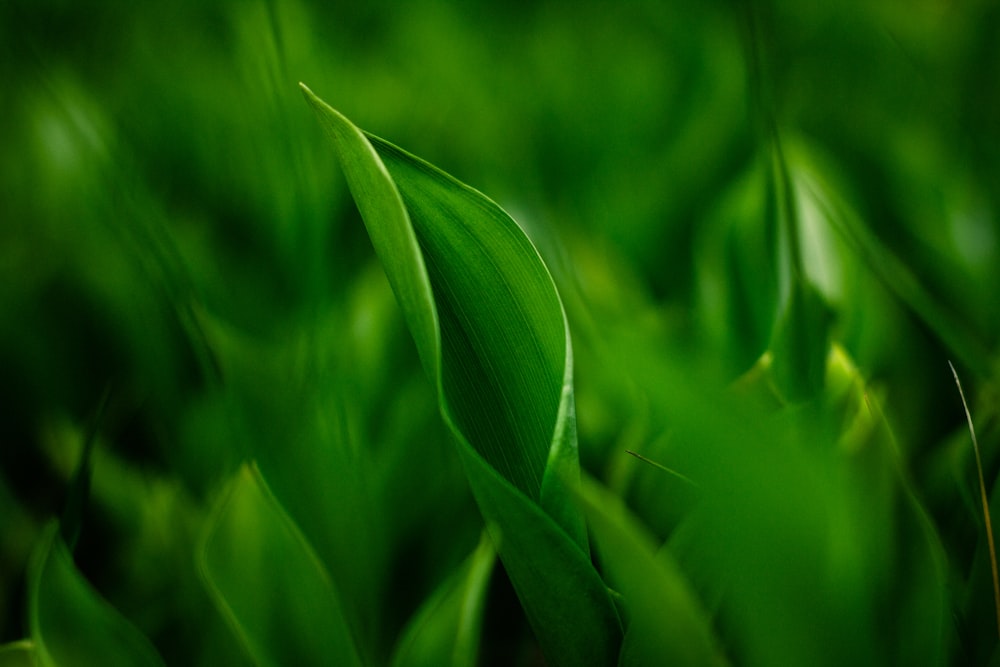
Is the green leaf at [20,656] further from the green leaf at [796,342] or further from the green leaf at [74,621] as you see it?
the green leaf at [796,342]

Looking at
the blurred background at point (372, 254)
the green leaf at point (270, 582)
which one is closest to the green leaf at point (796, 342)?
the blurred background at point (372, 254)

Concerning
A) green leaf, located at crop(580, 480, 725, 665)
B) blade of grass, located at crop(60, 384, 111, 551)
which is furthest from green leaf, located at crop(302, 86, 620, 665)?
blade of grass, located at crop(60, 384, 111, 551)

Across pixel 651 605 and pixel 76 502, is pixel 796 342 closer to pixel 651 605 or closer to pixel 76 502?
pixel 651 605

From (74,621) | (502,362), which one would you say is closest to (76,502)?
(74,621)

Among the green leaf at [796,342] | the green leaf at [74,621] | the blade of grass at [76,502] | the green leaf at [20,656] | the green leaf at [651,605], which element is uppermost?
the green leaf at [796,342]

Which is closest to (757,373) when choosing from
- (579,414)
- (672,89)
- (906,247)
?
(579,414)

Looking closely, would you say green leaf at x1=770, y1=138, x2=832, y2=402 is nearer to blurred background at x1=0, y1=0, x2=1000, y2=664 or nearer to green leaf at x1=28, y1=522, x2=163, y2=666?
blurred background at x1=0, y1=0, x2=1000, y2=664
